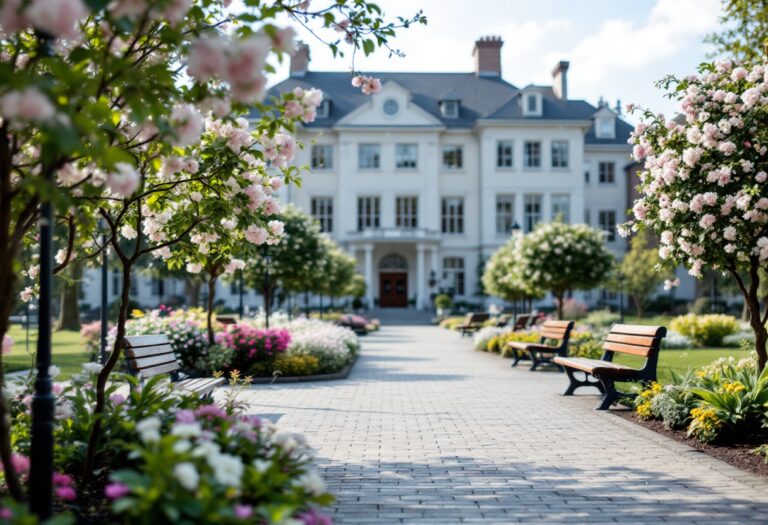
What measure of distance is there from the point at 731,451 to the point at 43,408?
219 inches

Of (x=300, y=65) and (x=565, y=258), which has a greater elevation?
(x=300, y=65)

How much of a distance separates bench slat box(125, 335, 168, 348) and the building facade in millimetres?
39205

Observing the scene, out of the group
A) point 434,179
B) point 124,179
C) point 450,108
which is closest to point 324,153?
point 434,179

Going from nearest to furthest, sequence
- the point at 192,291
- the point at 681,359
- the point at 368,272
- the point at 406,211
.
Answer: the point at 681,359 → the point at 192,291 → the point at 368,272 → the point at 406,211

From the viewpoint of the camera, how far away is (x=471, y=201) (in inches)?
1969

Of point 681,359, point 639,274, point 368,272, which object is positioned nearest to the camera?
point 681,359

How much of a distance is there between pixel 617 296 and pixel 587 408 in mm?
43288

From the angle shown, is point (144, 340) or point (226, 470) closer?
point (226, 470)

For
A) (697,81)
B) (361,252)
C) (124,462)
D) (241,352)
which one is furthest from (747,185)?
(361,252)

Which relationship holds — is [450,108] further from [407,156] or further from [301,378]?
[301,378]

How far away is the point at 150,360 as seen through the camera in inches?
298

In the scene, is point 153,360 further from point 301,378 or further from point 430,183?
point 430,183

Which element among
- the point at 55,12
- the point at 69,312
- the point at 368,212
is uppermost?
the point at 368,212

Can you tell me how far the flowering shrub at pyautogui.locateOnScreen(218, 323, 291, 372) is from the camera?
1323 cm
